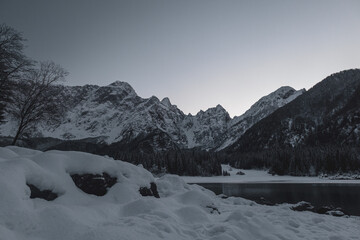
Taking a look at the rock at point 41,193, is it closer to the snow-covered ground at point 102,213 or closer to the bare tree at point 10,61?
the snow-covered ground at point 102,213

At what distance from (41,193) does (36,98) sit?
14839mm

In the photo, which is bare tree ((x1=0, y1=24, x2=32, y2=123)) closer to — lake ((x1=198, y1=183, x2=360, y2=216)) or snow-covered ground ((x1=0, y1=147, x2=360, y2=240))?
snow-covered ground ((x1=0, y1=147, x2=360, y2=240))

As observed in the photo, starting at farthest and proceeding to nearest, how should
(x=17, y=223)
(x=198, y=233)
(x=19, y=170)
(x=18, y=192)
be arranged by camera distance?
1. (x=198, y=233)
2. (x=19, y=170)
3. (x=18, y=192)
4. (x=17, y=223)

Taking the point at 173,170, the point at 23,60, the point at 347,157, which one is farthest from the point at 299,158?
the point at 23,60

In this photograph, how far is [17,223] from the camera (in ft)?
23.0

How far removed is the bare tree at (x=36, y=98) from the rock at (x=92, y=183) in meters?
13.1

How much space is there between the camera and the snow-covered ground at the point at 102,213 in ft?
24.3

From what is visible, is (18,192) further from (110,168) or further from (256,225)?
(256,225)

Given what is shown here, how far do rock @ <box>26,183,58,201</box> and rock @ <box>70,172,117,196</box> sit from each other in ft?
5.49

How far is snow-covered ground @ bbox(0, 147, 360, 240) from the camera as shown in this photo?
292 inches

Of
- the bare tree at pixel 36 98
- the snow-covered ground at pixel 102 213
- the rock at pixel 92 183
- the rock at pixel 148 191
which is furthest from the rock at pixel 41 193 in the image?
the bare tree at pixel 36 98

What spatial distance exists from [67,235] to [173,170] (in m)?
141

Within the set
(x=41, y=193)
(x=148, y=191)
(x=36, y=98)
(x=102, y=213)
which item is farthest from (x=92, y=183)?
(x=36, y=98)

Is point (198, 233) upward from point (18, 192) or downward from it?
downward
